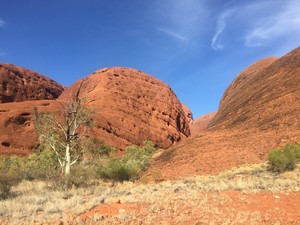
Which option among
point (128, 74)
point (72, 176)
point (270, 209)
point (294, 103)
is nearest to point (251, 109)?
point (294, 103)

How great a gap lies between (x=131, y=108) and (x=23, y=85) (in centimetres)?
2849

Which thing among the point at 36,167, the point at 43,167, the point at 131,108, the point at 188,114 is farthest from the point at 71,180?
the point at 188,114

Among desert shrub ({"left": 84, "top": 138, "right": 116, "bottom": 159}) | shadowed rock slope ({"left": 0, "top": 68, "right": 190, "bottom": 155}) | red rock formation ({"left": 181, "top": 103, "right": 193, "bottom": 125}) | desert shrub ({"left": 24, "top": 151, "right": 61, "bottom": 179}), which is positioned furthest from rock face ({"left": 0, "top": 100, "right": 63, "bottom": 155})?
red rock formation ({"left": 181, "top": 103, "right": 193, "bottom": 125})

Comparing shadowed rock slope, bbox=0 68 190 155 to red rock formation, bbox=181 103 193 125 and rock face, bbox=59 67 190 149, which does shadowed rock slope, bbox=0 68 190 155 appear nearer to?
rock face, bbox=59 67 190 149

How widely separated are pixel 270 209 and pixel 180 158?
19480mm

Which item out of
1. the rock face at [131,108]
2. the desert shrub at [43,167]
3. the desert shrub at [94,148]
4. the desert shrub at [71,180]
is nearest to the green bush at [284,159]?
the desert shrub at [71,180]

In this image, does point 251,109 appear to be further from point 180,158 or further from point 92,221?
point 92,221

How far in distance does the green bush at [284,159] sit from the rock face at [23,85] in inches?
2421

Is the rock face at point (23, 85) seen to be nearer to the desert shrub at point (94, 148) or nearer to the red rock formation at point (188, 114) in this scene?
the red rock formation at point (188, 114)

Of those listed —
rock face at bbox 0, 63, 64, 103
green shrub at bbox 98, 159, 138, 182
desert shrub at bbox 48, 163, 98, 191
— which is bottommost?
desert shrub at bbox 48, 163, 98, 191

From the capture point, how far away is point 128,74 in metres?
74.5

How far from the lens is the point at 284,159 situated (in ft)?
57.8

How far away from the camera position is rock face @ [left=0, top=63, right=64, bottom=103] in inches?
2756

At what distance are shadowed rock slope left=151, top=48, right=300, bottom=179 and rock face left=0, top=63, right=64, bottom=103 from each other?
50.8 meters
